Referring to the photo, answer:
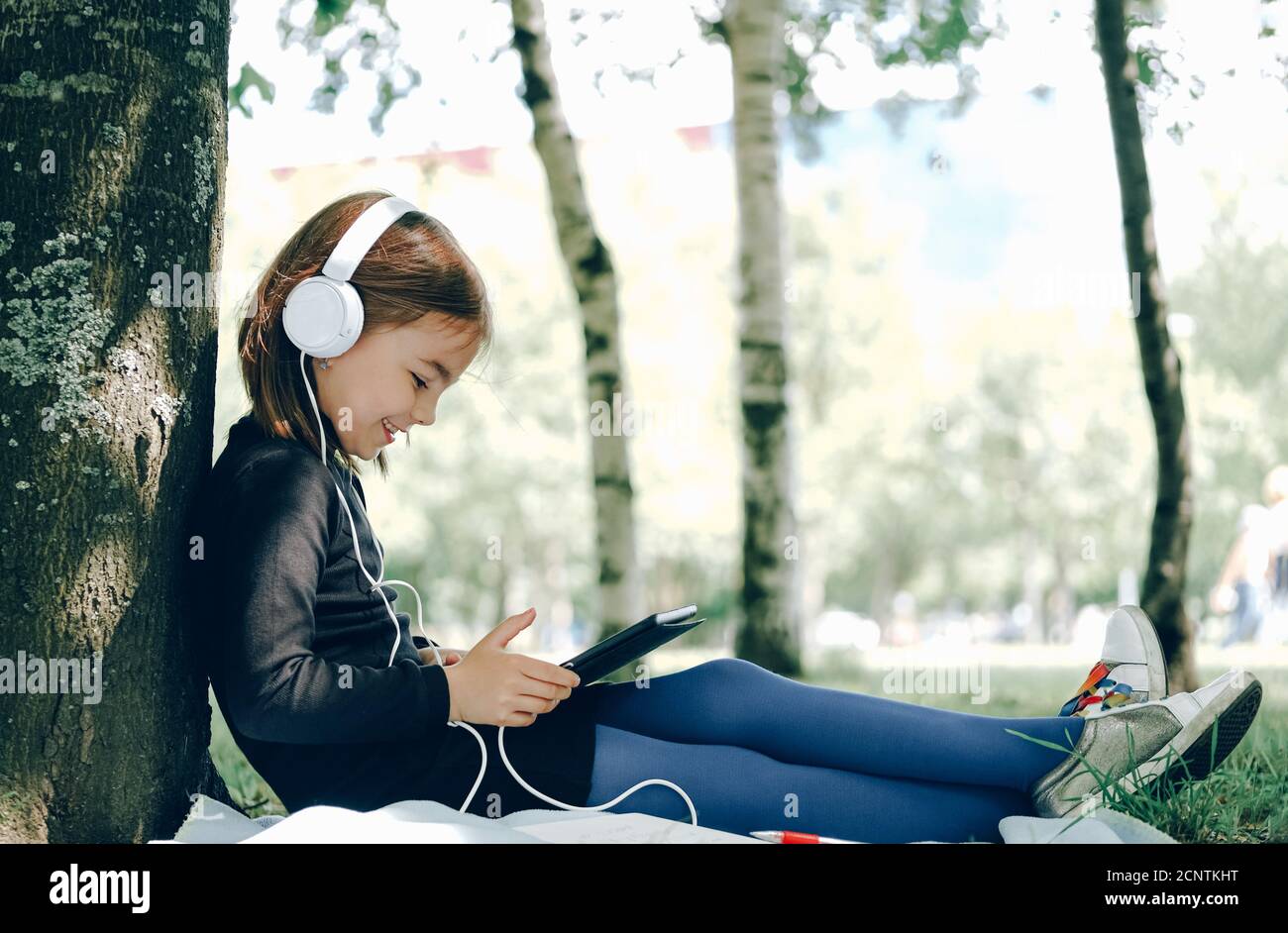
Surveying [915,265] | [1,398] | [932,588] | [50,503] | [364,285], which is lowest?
[932,588]

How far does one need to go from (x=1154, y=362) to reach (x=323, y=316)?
12.9 ft

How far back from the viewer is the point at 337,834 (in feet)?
7.50

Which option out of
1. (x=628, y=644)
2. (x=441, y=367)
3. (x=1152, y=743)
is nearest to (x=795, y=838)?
(x=628, y=644)

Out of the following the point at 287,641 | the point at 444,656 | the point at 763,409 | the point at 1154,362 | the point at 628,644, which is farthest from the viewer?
the point at 763,409

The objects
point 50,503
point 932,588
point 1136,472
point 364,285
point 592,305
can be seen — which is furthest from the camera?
point 932,588

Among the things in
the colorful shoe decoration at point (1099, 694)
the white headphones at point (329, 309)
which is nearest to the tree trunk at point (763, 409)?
the colorful shoe decoration at point (1099, 694)

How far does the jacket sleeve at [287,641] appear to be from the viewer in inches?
91.5

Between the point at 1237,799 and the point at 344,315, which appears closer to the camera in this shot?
the point at 344,315

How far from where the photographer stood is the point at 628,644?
259cm

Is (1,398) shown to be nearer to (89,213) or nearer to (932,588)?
(89,213)

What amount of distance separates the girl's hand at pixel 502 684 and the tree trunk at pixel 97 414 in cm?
61

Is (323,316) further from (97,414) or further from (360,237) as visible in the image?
(97,414)
